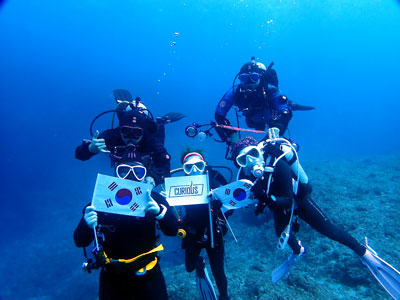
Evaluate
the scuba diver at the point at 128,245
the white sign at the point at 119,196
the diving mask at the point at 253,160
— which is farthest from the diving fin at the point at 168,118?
the white sign at the point at 119,196

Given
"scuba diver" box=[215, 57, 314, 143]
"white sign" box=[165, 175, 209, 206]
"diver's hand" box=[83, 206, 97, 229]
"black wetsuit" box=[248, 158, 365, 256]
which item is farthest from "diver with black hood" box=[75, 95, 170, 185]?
"scuba diver" box=[215, 57, 314, 143]

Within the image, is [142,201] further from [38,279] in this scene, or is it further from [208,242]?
[38,279]

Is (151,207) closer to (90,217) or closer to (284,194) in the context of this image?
(90,217)

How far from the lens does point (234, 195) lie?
3676 mm

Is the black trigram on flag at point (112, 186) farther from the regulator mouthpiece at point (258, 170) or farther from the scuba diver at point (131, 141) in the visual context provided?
the regulator mouthpiece at point (258, 170)

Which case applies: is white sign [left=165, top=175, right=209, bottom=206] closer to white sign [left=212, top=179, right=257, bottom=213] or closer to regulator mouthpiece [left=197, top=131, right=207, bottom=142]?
white sign [left=212, top=179, right=257, bottom=213]

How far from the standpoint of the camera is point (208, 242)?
180 inches

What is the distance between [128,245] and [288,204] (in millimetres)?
2789

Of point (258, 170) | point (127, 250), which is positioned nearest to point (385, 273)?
point (258, 170)

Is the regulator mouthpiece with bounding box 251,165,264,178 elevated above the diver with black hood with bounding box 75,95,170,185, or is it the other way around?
the diver with black hood with bounding box 75,95,170,185

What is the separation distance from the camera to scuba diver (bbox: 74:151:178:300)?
3.29 m

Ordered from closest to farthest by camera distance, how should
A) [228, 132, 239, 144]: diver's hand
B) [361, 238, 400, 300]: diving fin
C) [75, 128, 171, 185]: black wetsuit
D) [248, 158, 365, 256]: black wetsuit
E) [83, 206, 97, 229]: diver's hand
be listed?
1. [83, 206, 97, 229]: diver's hand
2. [248, 158, 365, 256]: black wetsuit
3. [361, 238, 400, 300]: diving fin
4. [75, 128, 171, 185]: black wetsuit
5. [228, 132, 239, 144]: diver's hand

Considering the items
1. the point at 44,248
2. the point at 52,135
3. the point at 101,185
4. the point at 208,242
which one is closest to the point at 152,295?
the point at 208,242

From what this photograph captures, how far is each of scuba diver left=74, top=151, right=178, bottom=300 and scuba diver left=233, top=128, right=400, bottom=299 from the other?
1682 mm
